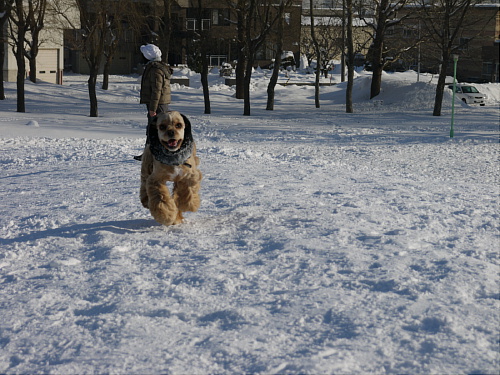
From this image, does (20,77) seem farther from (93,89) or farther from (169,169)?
(169,169)

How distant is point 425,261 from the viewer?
17.8ft

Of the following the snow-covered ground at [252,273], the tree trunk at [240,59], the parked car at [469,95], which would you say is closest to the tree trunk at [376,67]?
the parked car at [469,95]

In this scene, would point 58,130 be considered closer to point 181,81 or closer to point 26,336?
point 26,336

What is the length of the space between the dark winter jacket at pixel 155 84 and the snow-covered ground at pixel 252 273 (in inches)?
45.8

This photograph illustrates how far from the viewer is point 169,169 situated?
6.25 meters

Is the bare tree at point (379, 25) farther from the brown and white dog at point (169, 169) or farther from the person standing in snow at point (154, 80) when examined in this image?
the brown and white dog at point (169, 169)

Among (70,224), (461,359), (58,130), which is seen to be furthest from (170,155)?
(58,130)

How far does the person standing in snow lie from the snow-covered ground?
1.14 meters

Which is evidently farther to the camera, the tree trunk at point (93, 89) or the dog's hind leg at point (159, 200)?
the tree trunk at point (93, 89)

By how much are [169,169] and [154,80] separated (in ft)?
14.4

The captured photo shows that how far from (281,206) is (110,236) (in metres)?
2.13

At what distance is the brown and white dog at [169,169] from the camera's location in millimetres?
5926

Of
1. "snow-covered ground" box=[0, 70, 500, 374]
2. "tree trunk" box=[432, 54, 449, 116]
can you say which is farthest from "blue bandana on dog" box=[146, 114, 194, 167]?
"tree trunk" box=[432, 54, 449, 116]

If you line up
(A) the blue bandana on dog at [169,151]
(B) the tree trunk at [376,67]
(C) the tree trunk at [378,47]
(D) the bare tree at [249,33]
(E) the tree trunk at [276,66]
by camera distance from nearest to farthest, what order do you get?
(A) the blue bandana on dog at [169,151] → (D) the bare tree at [249,33] → (E) the tree trunk at [276,66] → (C) the tree trunk at [378,47] → (B) the tree trunk at [376,67]
